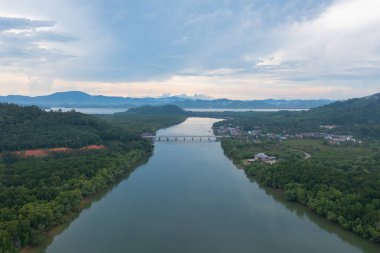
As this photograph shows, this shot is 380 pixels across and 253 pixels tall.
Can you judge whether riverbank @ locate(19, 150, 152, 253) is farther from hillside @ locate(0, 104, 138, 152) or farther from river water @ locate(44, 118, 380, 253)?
hillside @ locate(0, 104, 138, 152)

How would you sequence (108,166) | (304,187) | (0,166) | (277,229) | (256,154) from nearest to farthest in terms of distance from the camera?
(277,229)
(304,187)
(0,166)
(108,166)
(256,154)

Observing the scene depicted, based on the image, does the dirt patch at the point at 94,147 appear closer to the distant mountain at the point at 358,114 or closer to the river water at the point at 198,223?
the river water at the point at 198,223

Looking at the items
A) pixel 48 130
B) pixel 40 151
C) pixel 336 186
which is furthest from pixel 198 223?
pixel 48 130

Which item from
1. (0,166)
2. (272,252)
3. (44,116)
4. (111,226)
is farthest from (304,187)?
(44,116)

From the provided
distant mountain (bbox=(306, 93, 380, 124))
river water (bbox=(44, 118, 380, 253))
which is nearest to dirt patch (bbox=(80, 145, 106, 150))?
river water (bbox=(44, 118, 380, 253))

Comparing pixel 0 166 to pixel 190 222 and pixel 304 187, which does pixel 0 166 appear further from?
pixel 304 187

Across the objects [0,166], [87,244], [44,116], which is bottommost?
[87,244]

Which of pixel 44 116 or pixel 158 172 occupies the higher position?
pixel 44 116
